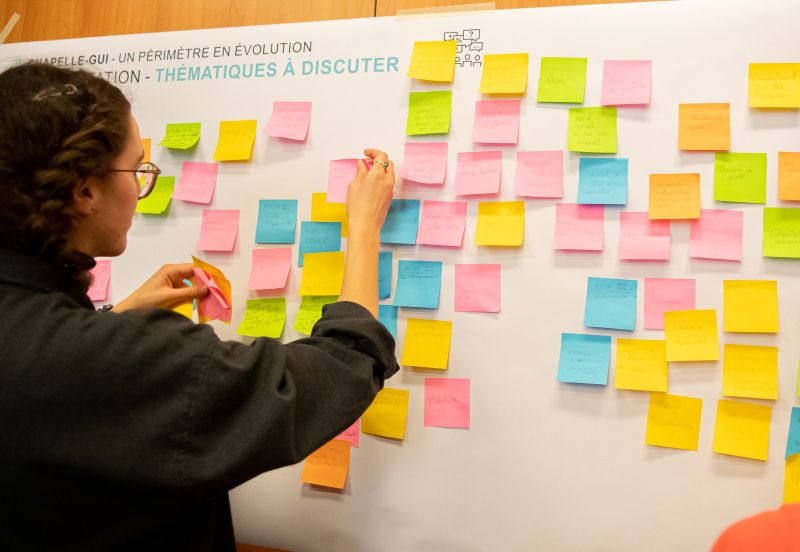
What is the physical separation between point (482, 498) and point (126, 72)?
1.16m

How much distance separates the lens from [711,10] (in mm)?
1093

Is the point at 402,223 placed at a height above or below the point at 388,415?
above

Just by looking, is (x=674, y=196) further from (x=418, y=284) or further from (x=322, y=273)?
(x=322, y=273)

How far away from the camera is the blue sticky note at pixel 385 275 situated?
3.96 feet

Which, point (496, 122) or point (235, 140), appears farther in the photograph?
point (235, 140)

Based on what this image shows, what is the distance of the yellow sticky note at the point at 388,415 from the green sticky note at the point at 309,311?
190 millimetres

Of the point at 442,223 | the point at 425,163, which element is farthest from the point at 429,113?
the point at 442,223

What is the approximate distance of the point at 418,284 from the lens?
1.19 m

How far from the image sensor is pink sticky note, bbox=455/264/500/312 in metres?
1.15

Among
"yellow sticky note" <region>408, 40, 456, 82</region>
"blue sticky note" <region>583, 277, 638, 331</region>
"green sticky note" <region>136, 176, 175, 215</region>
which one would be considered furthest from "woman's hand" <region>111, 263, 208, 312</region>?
"blue sticky note" <region>583, 277, 638, 331</region>

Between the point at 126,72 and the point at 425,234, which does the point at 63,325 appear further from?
the point at 126,72

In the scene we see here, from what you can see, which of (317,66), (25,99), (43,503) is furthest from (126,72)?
(43,503)

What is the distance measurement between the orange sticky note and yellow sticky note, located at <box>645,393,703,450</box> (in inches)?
16.1

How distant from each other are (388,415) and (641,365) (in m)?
0.44
